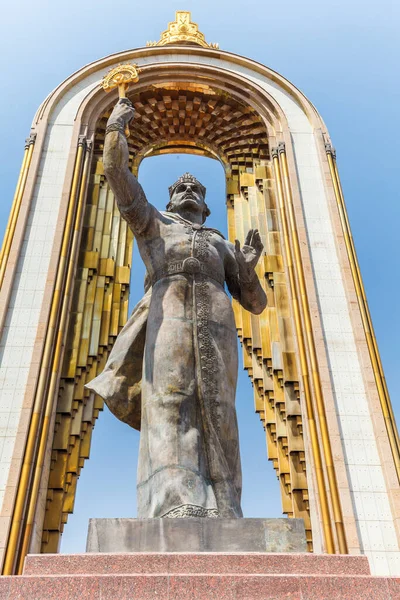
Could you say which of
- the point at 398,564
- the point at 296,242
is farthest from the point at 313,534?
the point at 296,242

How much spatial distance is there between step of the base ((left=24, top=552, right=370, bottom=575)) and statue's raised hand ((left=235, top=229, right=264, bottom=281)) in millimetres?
2326

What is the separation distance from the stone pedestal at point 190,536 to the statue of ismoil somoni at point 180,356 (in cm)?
16

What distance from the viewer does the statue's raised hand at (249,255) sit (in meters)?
4.49

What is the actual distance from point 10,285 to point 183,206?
4634 mm

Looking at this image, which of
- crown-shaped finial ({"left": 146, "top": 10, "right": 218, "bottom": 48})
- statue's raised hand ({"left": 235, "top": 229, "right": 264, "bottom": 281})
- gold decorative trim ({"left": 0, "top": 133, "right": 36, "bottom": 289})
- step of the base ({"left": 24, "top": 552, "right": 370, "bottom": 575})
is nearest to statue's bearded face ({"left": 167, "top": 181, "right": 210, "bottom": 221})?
statue's raised hand ({"left": 235, "top": 229, "right": 264, "bottom": 281})

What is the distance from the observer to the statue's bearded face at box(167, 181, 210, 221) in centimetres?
468

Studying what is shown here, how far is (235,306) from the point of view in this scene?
9.81 m

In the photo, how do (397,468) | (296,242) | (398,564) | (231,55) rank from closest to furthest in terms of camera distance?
(398,564)
(397,468)
(296,242)
(231,55)

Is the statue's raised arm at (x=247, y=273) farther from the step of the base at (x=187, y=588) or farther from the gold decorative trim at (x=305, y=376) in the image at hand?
the gold decorative trim at (x=305, y=376)

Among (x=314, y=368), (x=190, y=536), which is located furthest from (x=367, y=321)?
(x=190, y=536)

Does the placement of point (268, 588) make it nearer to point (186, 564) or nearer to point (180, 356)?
point (186, 564)

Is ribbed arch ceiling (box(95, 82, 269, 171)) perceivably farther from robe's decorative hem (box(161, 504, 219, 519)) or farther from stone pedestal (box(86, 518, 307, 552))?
stone pedestal (box(86, 518, 307, 552))

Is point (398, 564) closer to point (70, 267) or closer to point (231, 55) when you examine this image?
point (70, 267)

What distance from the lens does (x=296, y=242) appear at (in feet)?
30.2
